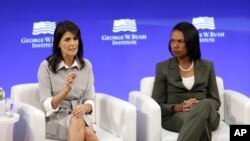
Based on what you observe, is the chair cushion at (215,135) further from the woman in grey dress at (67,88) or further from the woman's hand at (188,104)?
the woman in grey dress at (67,88)

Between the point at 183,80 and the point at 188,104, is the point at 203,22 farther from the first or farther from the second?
the point at 188,104

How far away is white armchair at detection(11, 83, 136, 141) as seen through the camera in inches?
158

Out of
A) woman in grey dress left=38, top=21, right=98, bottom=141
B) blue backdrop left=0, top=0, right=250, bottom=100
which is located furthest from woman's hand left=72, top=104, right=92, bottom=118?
blue backdrop left=0, top=0, right=250, bottom=100

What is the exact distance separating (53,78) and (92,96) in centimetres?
34

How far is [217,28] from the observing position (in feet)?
18.9

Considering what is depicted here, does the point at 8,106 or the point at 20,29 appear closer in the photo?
the point at 8,106

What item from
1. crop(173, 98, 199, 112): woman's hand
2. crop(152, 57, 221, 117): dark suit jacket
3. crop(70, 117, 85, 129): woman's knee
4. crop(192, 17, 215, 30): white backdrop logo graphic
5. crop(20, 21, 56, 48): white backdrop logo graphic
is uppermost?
crop(192, 17, 215, 30): white backdrop logo graphic

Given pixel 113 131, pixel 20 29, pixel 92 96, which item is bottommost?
pixel 113 131

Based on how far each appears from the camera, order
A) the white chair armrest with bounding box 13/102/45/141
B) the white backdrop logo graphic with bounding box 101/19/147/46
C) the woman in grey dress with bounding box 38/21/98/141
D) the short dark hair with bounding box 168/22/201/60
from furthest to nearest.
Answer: the white backdrop logo graphic with bounding box 101/19/147/46 < the short dark hair with bounding box 168/22/201/60 < the woman in grey dress with bounding box 38/21/98/141 < the white chair armrest with bounding box 13/102/45/141

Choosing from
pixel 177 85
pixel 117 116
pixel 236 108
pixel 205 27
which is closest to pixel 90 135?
pixel 117 116

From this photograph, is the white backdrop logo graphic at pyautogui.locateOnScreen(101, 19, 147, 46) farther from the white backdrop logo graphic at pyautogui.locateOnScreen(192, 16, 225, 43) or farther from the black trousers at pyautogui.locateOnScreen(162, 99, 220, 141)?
the black trousers at pyautogui.locateOnScreen(162, 99, 220, 141)

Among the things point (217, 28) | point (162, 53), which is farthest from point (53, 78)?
point (217, 28)

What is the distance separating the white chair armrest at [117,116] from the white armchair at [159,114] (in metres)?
0.15

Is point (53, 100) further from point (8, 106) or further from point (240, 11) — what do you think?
point (240, 11)
